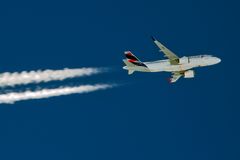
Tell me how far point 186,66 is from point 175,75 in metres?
5.52

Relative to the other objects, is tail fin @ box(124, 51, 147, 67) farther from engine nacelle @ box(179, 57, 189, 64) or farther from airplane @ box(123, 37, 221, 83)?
engine nacelle @ box(179, 57, 189, 64)

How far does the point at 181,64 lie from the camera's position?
82.6 m

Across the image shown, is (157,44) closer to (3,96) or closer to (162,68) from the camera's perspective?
(162,68)

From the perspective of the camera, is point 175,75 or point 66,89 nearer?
point 66,89

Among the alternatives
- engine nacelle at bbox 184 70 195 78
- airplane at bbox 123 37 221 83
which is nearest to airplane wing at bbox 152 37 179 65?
airplane at bbox 123 37 221 83

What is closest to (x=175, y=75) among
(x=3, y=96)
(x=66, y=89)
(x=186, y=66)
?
(x=186, y=66)

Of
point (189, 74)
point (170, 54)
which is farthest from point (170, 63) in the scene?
point (189, 74)

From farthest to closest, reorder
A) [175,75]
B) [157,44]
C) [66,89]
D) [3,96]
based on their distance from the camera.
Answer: [175,75]
[157,44]
[66,89]
[3,96]

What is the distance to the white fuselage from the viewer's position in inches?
3206

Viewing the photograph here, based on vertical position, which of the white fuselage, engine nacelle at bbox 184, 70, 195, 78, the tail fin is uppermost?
the tail fin

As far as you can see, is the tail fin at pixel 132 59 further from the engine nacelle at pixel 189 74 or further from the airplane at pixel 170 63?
the engine nacelle at pixel 189 74

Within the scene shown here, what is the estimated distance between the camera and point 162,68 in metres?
81.4

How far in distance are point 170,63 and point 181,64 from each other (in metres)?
1.75

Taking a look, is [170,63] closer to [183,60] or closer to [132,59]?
[183,60]
